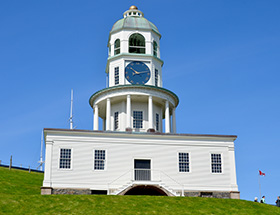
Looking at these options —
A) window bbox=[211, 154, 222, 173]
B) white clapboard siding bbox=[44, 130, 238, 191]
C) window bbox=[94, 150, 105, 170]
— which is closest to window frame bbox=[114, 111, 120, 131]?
white clapboard siding bbox=[44, 130, 238, 191]

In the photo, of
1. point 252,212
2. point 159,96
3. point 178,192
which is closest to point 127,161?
point 178,192

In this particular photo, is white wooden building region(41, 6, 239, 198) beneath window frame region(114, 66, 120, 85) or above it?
beneath

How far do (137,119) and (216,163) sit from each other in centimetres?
926

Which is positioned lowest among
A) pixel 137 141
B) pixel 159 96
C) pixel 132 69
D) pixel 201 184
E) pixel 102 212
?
pixel 102 212

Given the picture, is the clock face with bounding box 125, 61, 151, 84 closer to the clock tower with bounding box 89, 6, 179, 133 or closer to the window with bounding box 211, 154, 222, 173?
the clock tower with bounding box 89, 6, 179, 133

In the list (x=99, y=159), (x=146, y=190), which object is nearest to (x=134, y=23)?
(x=99, y=159)

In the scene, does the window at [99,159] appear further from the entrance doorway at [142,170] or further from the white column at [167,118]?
the white column at [167,118]

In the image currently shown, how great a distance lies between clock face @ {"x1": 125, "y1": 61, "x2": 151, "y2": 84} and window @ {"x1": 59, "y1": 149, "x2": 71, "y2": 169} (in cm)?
1113

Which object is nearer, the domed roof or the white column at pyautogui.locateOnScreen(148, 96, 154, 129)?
the white column at pyautogui.locateOnScreen(148, 96, 154, 129)

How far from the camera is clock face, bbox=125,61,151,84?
48531 mm

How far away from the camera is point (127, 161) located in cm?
4172

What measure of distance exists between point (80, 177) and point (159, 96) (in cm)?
1188

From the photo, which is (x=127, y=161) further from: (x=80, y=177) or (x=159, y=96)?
(x=159, y=96)

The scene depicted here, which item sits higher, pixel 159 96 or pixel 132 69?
pixel 132 69
